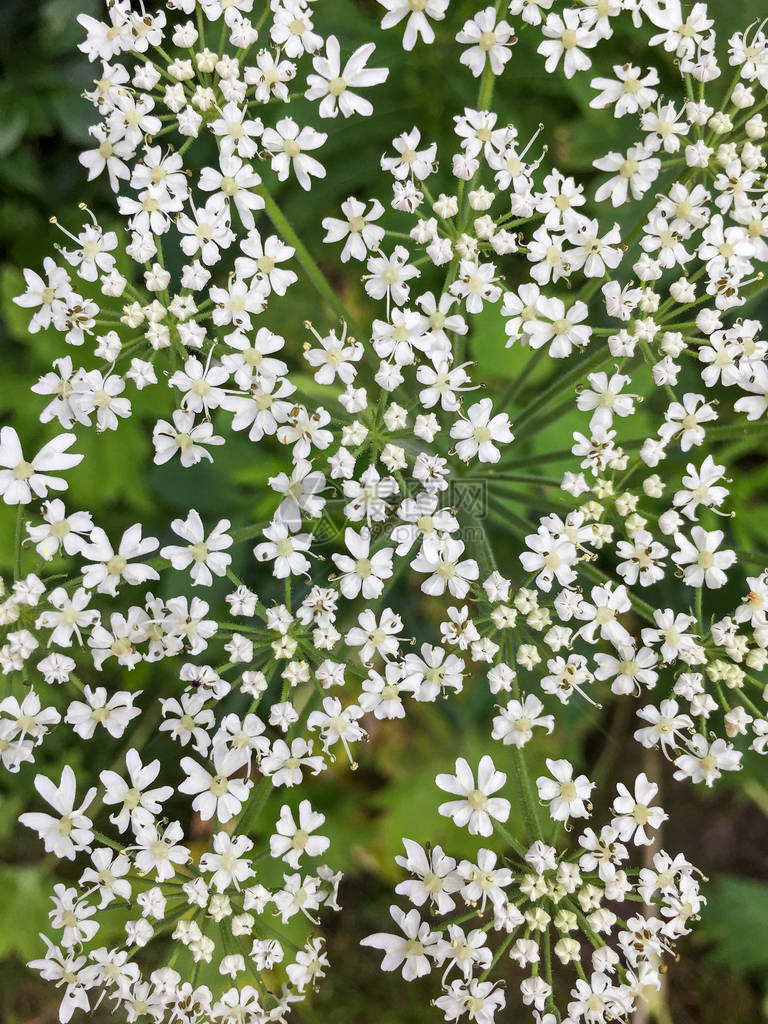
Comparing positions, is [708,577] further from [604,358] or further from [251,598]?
[251,598]

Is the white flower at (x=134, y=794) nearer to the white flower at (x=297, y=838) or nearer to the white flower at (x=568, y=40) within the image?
the white flower at (x=297, y=838)

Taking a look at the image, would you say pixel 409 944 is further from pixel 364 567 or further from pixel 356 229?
pixel 356 229

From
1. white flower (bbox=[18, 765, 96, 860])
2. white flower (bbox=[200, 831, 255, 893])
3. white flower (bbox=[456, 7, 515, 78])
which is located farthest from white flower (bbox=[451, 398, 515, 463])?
white flower (bbox=[18, 765, 96, 860])

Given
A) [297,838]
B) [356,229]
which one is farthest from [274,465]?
[297,838]

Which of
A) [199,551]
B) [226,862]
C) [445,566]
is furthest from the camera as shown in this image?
[199,551]

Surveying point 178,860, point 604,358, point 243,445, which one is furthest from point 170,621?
point 604,358

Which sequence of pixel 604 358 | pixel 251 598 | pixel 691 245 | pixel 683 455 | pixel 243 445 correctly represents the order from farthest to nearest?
pixel 683 455 → pixel 243 445 → pixel 691 245 → pixel 604 358 → pixel 251 598
